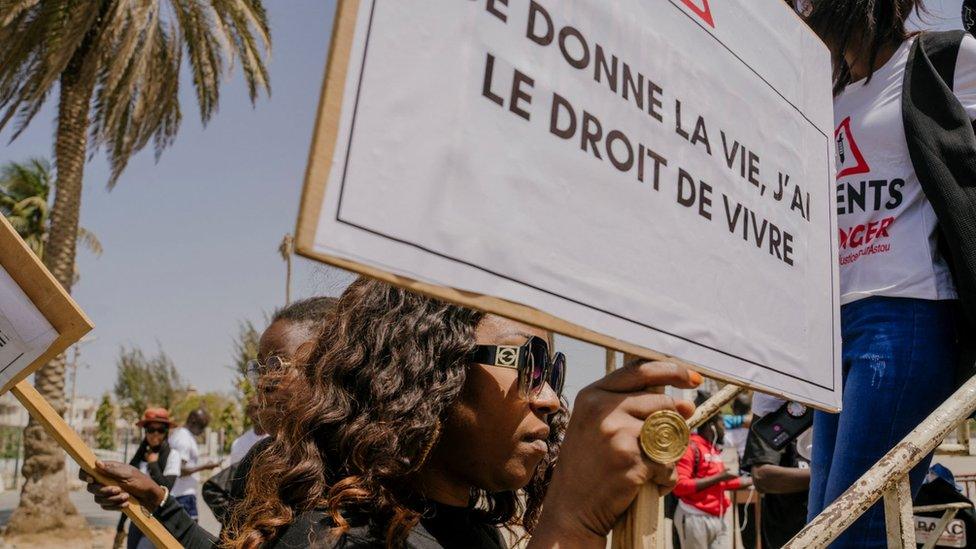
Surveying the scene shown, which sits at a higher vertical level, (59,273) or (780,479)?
(59,273)

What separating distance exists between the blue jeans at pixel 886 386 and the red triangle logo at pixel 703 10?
0.98m

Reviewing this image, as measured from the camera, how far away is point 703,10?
154cm

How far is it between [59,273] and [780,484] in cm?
1143

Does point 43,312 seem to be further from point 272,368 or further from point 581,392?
point 581,392

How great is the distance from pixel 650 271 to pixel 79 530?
14667mm

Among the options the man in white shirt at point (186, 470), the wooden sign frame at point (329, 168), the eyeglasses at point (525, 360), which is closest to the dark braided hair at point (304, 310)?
the eyeglasses at point (525, 360)

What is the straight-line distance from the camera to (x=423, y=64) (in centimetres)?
105

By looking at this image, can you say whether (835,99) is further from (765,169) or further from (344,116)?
(344,116)

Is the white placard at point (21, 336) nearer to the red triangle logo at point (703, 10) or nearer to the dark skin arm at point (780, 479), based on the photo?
the red triangle logo at point (703, 10)

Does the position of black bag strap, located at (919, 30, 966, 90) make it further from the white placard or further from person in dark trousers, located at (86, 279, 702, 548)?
the white placard

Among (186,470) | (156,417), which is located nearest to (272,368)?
(156,417)

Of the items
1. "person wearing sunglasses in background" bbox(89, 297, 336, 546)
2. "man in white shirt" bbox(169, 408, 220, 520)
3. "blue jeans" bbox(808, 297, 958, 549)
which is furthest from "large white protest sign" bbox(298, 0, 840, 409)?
"man in white shirt" bbox(169, 408, 220, 520)

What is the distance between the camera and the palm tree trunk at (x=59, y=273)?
40.7ft

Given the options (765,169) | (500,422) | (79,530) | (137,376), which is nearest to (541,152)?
(765,169)
